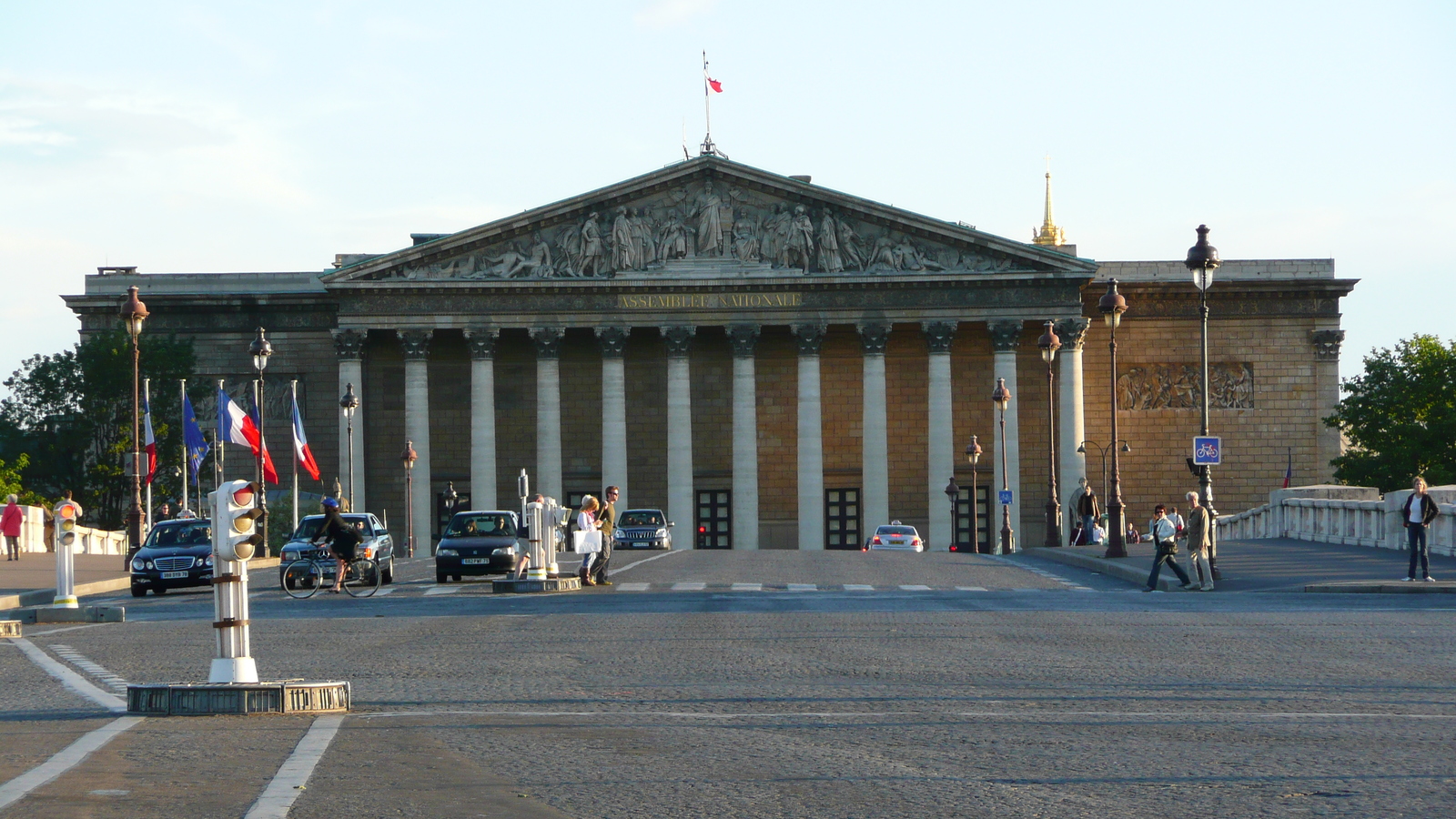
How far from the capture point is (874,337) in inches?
3007

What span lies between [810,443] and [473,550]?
40.2 m

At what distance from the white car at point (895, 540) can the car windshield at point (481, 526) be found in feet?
92.1

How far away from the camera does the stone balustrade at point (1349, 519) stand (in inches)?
1497

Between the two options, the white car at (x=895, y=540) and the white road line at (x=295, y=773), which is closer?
the white road line at (x=295, y=773)

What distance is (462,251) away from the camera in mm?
77062

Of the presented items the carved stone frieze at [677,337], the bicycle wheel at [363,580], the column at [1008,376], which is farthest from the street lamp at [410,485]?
the bicycle wheel at [363,580]

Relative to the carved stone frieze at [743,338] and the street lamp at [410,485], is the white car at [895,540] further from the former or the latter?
the street lamp at [410,485]

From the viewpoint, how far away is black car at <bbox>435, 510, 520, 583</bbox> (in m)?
36.5

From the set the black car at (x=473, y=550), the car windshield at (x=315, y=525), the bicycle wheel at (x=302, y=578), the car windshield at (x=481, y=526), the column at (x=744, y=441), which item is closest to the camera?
the bicycle wheel at (x=302, y=578)

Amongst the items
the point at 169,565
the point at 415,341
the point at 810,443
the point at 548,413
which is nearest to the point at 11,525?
the point at 169,565

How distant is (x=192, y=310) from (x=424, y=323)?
11.8m

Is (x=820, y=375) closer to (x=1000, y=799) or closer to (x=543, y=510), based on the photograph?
(x=543, y=510)

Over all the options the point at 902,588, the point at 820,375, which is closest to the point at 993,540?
the point at 820,375

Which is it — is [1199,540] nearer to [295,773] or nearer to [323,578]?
[323,578]
